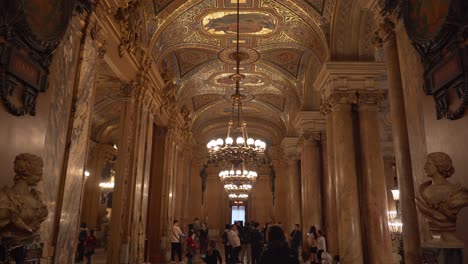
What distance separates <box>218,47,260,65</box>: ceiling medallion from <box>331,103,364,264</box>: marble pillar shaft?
422 cm

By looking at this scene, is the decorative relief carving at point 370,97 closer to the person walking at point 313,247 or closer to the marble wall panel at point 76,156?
the person walking at point 313,247

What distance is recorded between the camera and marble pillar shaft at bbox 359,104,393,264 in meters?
6.82

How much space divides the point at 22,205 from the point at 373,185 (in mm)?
6268

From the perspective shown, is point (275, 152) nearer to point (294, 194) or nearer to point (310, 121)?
point (294, 194)

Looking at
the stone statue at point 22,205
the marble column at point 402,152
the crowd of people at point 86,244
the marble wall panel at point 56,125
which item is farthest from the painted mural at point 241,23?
the stone statue at point 22,205

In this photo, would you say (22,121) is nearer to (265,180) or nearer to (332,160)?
(332,160)

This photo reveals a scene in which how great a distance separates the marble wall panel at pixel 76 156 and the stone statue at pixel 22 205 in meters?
1.81

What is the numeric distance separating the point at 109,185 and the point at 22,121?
13.4 meters

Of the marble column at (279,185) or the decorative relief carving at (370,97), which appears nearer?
the decorative relief carving at (370,97)

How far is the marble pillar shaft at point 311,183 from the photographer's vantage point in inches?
420

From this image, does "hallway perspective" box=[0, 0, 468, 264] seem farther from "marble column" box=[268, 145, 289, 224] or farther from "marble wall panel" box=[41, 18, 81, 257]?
"marble column" box=[268, 145, 289, 224]

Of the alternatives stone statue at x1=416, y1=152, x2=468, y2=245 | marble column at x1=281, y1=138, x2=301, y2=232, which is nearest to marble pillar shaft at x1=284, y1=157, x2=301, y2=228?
marble column at x1=281, y1=138, x2=301, y2=232

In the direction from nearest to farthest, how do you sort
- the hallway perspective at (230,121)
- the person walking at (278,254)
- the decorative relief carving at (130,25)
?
the person walking at (278,254)
the hallway perspective at (230,121)
the decorative relief carving at (130,25)

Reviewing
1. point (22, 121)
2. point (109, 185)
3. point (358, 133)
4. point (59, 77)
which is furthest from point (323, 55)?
point (109, 185)
